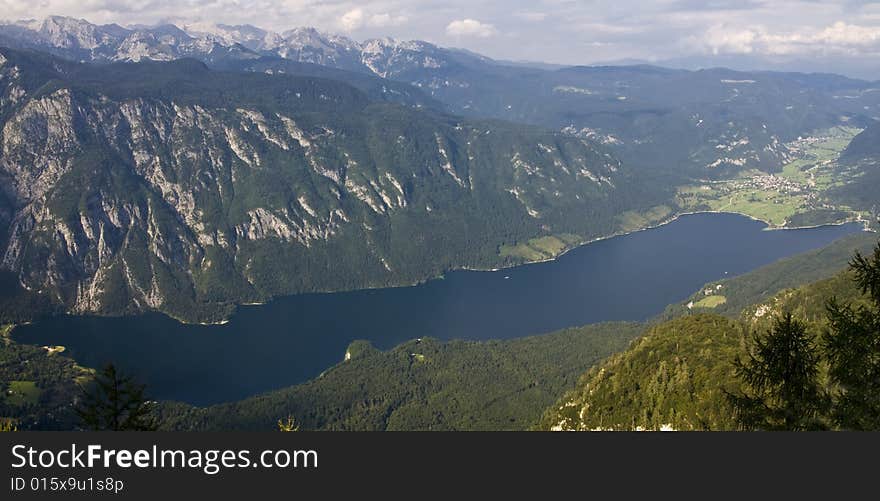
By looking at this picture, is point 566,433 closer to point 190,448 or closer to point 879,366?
point 190,448

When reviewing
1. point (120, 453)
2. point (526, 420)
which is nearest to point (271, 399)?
point (526, 420)

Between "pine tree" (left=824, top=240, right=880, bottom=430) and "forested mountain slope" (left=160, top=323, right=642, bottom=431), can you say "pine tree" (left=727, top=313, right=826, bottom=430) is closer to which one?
"pine tree" (left=824, top=240, right=880, bottom=430)

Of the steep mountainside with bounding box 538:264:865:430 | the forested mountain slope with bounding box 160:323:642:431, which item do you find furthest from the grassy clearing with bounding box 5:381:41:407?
the steep mountainside with bounding box 538:264:865:430

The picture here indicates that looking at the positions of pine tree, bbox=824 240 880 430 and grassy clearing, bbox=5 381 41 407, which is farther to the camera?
grassy clearing, bbox=5 381 41 407

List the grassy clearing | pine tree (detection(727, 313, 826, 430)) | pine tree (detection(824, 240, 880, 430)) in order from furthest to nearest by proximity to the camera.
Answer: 1. the grassy clearing
2. pine tree (detection(727, 313, 826, 430))
3. pine tree (detection(824, 240, 880, 430))

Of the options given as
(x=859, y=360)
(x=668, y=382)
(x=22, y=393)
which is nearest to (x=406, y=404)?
(x=668, y=382)

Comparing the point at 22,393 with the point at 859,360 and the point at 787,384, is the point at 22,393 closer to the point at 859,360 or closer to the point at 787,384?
the point at 787,384
